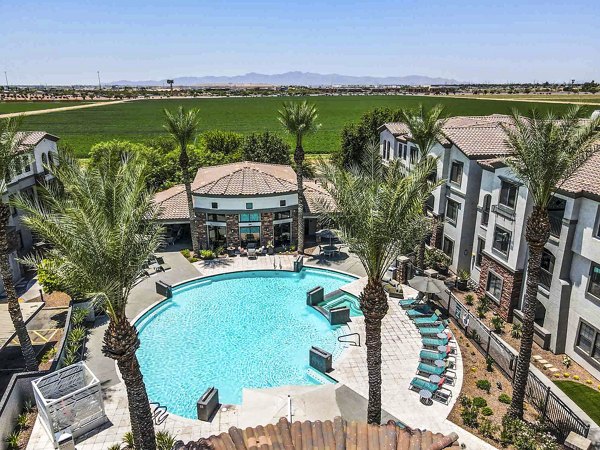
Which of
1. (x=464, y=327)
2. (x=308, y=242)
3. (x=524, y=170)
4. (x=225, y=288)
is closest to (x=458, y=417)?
(x=464, y=327)

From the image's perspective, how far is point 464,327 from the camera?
2178 cm

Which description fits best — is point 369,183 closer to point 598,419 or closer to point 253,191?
point 598,419

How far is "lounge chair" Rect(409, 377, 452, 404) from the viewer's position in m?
16.8

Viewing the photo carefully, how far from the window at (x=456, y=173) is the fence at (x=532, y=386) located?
8.39 metres

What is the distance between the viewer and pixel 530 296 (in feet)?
50.6

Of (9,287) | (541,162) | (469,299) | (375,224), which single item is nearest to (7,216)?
(9,287)

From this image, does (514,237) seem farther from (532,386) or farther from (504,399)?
(504,399)

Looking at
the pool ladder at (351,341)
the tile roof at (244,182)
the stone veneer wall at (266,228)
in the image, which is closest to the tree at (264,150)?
the tile roof at (244,182)

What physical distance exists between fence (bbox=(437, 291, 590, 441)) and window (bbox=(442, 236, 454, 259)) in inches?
255

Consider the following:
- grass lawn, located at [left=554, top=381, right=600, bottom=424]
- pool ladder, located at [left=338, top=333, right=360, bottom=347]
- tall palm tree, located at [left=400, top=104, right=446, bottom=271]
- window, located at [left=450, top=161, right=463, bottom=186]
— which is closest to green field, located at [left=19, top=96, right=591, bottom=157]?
window, located at [left=450, top=161, right=463, bottom=186]

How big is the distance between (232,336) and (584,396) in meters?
16.0

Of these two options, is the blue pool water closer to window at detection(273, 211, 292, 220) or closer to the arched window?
window at detection(273, 211, 292, 220)

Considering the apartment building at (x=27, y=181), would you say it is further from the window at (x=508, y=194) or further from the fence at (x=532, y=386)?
the window at (x=508, y=194)

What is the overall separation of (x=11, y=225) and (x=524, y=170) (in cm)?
3100
